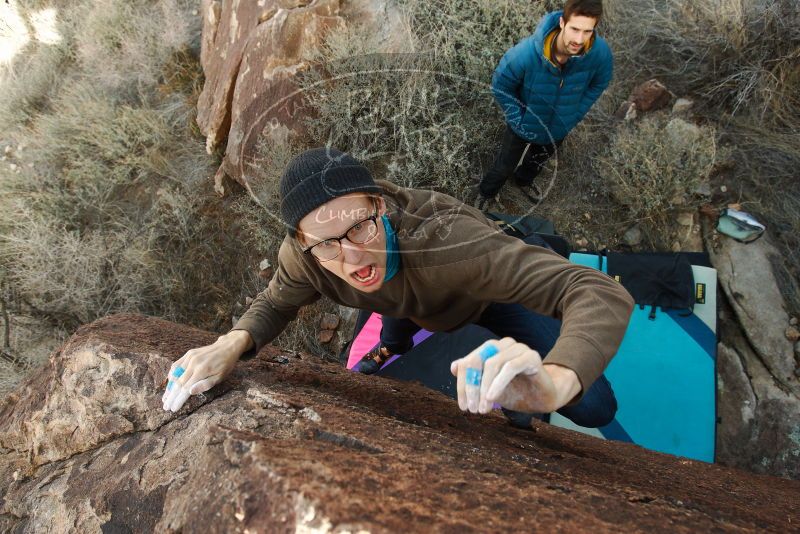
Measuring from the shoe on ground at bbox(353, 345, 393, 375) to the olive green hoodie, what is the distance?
2.80 ft

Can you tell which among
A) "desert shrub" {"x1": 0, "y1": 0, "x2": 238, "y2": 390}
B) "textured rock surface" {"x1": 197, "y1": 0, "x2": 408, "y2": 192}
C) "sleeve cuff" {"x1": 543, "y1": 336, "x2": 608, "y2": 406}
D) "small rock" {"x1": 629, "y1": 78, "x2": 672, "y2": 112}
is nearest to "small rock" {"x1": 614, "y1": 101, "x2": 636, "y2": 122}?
"small rock" {"x1": 629, "y1": 78, "x2": 672, "y2": 112}

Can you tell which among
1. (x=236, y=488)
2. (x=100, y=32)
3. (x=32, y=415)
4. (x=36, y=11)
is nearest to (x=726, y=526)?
(x=236, y=488)

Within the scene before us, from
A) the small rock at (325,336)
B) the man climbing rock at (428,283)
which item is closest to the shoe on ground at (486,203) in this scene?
the small rock at (325,336)

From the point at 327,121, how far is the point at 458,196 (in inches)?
38.1

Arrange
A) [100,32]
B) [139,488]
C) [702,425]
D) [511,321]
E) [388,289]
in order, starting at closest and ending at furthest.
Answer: [139,488] < [388,289] < [511,321] < [702,425] < [100,32]

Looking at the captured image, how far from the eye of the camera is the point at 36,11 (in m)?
4.61

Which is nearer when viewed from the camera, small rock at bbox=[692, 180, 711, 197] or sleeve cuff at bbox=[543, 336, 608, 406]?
sleeve cuff at bbox=[543, 336, 608, 406]

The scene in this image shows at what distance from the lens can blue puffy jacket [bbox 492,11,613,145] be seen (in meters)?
2.31

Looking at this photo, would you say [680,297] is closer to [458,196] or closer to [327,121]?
[458,196]

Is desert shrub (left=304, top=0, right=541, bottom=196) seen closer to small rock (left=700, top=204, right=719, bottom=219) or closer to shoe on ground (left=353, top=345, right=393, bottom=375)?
shoe on ground (left=353, top=345, right=393, bottom=375)

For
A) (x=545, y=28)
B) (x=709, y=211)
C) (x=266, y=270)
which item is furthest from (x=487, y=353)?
(x=709, y=211)

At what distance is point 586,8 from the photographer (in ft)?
6.79

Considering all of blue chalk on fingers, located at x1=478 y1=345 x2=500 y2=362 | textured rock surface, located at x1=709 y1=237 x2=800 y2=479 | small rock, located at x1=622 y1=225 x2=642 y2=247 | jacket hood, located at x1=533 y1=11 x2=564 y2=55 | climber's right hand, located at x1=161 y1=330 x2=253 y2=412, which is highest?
jacket hood, located at x1=533 y1=11 x2=564 y2=55

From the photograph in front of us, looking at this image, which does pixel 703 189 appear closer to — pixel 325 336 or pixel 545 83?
pixel 545 83
